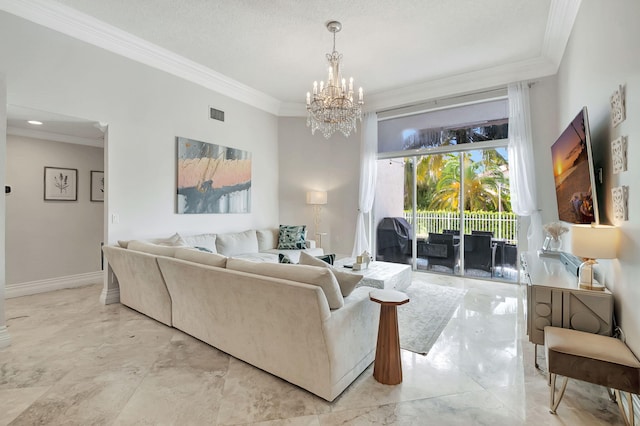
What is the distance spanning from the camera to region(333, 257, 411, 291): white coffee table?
Result: 3.58 m

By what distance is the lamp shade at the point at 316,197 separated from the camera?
5898 millimetres

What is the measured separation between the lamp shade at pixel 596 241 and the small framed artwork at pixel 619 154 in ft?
1.34

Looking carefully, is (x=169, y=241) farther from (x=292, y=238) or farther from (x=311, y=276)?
(x=311, y=276)

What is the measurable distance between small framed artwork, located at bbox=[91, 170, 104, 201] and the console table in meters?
6.07

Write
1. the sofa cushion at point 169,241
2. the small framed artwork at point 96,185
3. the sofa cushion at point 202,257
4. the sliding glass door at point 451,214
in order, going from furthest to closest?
the sliding glass door at point 451,214
the small framed artwork at point 96,185
the sofa cushion at point 169,241
the sofa cushion at point 202,257

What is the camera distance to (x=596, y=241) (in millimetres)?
1991

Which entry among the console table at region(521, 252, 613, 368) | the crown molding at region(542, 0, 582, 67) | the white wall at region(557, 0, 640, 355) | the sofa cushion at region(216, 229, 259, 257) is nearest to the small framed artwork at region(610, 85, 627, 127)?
the white wall at region(557, 0, 640, 355)

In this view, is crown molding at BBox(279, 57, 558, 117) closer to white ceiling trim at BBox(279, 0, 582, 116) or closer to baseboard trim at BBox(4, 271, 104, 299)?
white ceiling trim at BBox(279, 0, 582, 116)

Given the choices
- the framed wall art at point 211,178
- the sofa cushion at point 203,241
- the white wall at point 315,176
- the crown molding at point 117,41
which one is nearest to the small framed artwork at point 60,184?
the framed wall art at point 211,178

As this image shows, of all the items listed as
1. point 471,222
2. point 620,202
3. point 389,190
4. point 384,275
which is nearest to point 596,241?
point 620,202

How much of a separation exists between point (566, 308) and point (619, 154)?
112cm

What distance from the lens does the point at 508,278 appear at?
503 centimetres

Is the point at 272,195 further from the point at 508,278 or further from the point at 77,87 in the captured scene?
the point at 508,278

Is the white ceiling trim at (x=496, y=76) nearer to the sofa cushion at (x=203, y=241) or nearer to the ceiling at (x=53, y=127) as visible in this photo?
the sofa cushion at (x=203, y=241)
